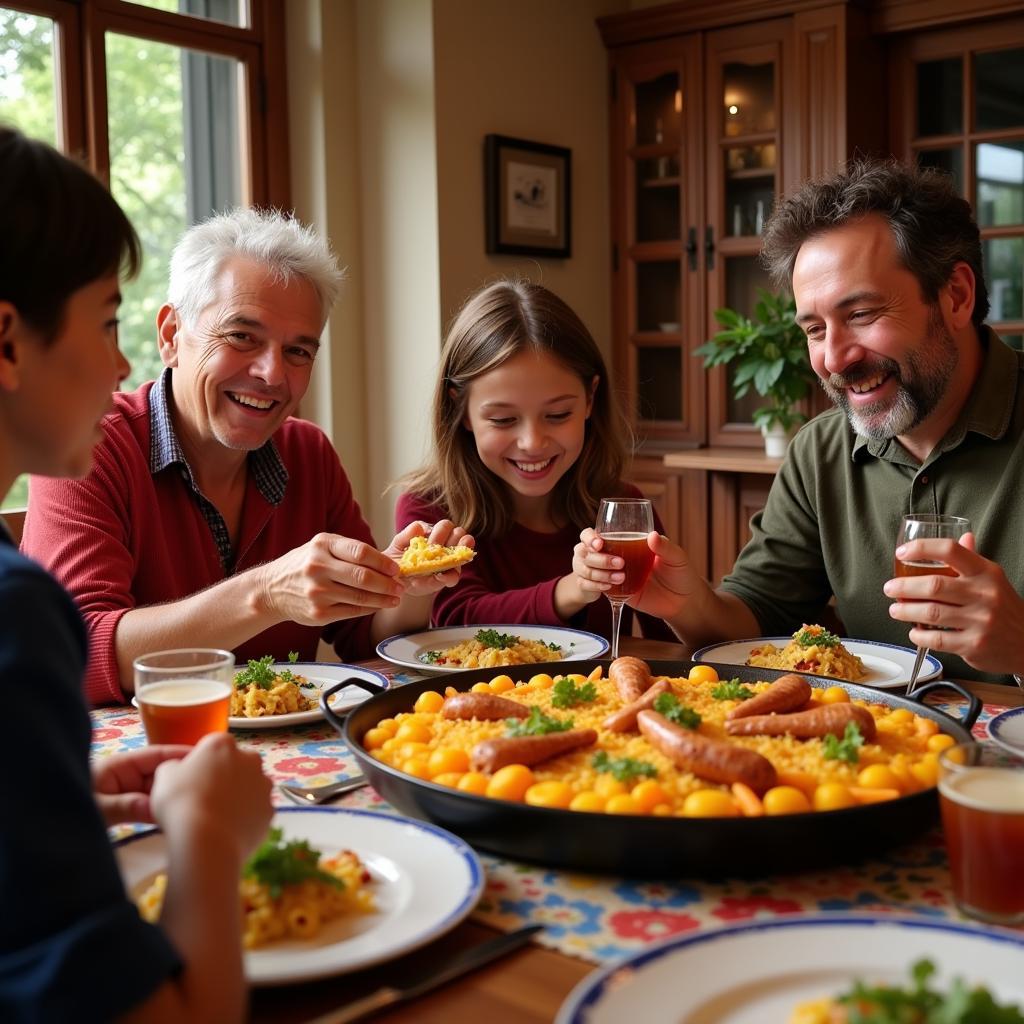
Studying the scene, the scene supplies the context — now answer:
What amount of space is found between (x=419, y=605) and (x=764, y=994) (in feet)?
5.24

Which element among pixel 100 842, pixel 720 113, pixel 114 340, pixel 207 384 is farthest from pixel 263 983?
pixel 720 113

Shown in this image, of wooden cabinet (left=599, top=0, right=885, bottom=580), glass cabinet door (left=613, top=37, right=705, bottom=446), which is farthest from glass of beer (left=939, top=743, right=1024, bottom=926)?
glass cabinet door (left=613, top=37, right=705, bottom=446)

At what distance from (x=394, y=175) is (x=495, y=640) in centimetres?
318

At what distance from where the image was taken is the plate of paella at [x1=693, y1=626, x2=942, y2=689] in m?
1.98

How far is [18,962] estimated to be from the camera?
77 centimetres

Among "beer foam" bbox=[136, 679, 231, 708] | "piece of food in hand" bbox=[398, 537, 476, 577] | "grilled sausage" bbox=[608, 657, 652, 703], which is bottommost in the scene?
"grilled sausage" bbox=[608, 657, 652, 703]

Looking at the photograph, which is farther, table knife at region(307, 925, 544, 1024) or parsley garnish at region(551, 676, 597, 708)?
parsley garnish at region(551, 676, 597, 708)

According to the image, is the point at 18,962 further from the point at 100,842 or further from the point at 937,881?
the point at 937,881

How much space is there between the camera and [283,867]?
1.04 meters

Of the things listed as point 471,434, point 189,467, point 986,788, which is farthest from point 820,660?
point 189,467

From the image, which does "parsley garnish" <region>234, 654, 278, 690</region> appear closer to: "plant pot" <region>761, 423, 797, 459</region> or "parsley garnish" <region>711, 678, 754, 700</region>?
"parsley garnish" <region>711, 678, 754, 700</region>

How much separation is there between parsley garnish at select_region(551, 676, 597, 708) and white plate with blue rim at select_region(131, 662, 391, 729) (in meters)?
0.31

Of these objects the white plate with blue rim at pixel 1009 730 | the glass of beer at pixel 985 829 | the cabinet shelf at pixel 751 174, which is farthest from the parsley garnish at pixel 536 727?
the cabinet shelf at pixel 751 174

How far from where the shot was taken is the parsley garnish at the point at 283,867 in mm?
1033
